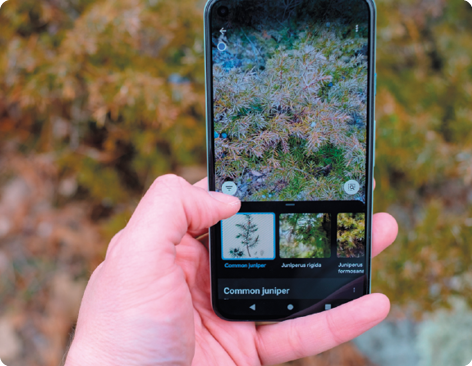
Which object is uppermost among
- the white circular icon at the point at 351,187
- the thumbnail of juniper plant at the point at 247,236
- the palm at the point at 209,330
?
the white circular icon at the point at 351,187

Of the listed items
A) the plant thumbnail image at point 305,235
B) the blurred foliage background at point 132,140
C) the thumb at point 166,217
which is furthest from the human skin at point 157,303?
the blurred foliage background at point 132,140

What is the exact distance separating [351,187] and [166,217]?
0.33 metres

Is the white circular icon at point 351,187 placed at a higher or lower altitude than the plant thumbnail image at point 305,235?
higher

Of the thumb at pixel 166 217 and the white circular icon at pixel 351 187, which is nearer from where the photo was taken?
the thumb at pixel 166 217

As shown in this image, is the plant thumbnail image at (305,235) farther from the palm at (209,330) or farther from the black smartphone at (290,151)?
the palm at (209,330)

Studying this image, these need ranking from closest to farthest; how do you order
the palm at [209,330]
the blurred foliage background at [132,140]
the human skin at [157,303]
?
1. the human skin at [157,303]
2. the palm at [209,330]
3. the blurred foliage background at [132,140]

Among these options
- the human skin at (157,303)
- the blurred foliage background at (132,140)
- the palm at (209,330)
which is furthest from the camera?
the blurred foliage background at (132,140)

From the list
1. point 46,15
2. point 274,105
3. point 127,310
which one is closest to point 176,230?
point 127,310

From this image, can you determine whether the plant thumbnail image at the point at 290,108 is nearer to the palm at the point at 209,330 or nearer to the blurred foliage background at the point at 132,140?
the palm at the point at 209,330

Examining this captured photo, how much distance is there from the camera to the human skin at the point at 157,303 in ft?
1.65

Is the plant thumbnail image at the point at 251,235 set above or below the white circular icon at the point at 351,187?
below

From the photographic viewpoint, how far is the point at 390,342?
1.06 meters

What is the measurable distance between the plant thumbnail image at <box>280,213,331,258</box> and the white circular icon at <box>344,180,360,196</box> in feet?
0.19

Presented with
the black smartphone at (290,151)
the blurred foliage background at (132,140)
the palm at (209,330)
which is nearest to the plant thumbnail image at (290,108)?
the black smartphone at (290,151)
